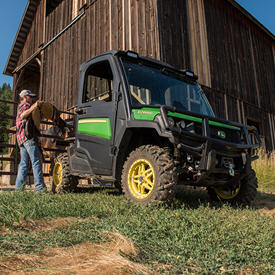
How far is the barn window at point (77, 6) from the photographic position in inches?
518

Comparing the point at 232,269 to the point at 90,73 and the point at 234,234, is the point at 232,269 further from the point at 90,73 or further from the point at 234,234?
the point at 90,73

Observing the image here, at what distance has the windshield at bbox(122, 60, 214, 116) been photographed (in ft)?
14.0

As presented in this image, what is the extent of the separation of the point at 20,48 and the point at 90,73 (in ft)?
54.9

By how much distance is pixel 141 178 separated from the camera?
3771 millimetres

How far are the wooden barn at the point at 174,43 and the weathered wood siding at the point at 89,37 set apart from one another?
3cm

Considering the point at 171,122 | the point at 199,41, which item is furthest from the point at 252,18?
the point at 171,122

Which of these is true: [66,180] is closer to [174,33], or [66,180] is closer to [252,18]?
[174,33]

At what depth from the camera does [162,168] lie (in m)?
3.45

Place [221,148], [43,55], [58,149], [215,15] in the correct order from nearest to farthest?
[221,148] < [58,149] < [215,15] < [43,55]

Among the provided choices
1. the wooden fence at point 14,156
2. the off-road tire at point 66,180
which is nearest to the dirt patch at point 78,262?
the off-road tire at point 66,180

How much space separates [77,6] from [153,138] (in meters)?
11.7

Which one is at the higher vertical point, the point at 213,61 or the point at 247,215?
the point at 213,61

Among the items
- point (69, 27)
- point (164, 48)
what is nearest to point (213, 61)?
point (164, 48)

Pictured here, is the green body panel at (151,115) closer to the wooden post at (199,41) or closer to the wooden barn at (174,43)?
the wooden barn at (174,43)
